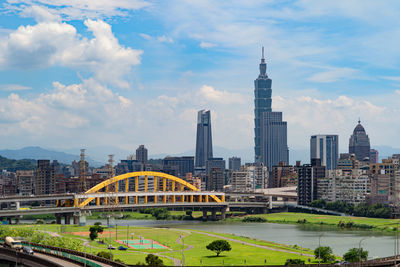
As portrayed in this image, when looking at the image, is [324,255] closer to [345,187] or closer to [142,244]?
[142,244]

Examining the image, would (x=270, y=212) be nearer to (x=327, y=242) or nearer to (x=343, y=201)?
(x=343, y=201)

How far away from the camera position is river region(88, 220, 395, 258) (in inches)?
4000

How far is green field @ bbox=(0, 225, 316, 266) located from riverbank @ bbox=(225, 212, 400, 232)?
109ft

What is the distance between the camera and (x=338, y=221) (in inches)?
5817

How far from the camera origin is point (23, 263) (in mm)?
66750

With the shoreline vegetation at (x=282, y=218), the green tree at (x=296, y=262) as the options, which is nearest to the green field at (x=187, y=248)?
the green tree at (x=296, y=262)

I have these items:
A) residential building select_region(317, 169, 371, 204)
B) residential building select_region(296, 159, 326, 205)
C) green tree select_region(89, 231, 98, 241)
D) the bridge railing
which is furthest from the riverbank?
the bridge railing

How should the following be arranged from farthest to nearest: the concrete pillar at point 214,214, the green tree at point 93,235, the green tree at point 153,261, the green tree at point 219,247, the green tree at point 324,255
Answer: the concrete pillar at point 214,214, the green tree at point 93,235, the green tree at point 219,247, the green tree at point 324,255, the green tree at point 153,261

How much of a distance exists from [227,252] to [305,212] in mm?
89494

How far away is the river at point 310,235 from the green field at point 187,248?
6.34 metres

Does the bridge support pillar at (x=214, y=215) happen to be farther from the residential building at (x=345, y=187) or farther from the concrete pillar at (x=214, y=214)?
the residential building at (x=345, y=187)

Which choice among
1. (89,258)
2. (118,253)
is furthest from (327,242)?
(89,258)

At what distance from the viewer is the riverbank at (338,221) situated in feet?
445

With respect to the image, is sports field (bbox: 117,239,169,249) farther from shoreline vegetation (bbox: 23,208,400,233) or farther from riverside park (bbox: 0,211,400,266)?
shoreline vegetation (bbox: 23,208,400,233)
